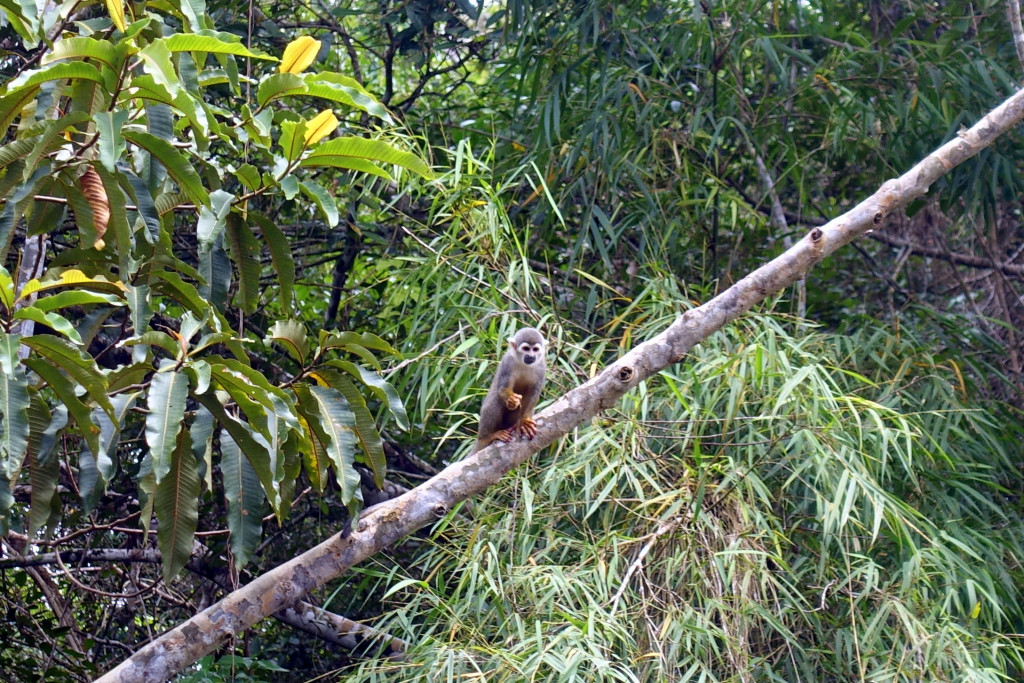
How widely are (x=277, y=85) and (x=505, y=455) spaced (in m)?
1.06

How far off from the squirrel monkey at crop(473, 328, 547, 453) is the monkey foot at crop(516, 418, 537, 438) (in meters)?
0.35

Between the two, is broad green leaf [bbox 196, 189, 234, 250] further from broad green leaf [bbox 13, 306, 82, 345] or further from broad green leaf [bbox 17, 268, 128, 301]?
broad green leaf [bbox 13, 306, 82, 345]

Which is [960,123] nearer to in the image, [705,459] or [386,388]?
[705,459]

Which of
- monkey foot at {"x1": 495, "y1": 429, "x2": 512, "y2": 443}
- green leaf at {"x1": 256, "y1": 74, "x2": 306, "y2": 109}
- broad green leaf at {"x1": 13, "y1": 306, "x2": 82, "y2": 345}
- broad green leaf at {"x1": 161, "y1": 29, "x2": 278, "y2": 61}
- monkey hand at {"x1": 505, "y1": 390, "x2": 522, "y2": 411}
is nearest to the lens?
broad green leaf at {"x1": 13, "y1": 306, "x2": 82, "y2": 345}

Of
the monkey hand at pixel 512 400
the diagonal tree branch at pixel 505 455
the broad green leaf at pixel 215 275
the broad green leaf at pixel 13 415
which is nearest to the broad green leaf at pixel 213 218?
the broad green leaf at pixel 215 275

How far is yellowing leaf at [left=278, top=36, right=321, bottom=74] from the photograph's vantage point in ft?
7.37

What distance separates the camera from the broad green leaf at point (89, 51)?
195cm

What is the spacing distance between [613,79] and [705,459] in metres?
1.66

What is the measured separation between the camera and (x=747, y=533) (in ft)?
9.87

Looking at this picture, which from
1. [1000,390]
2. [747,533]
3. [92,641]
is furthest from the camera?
[1000,390]

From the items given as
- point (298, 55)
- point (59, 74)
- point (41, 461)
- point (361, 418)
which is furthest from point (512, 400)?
point (59, 74)

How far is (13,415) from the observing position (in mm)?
1936

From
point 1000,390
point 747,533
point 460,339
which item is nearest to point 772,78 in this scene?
point 1000,390

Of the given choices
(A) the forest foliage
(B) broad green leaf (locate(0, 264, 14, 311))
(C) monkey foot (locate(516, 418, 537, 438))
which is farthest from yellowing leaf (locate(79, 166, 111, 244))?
(C) monkey foot (locate(516, 418, 537, 438))
